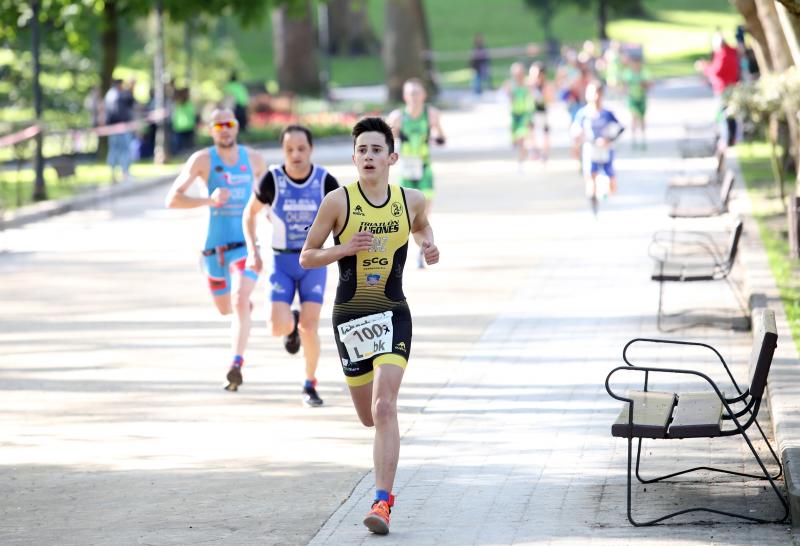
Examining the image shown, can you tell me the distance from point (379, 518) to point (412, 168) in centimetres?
1038

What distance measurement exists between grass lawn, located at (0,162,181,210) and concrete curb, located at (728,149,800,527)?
1210cm

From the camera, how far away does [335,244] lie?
807 cm

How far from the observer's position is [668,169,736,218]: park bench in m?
16.6

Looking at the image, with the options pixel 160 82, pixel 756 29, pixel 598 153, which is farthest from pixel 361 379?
pixel 160 82

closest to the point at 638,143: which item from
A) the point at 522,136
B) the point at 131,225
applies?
the point at 522,136

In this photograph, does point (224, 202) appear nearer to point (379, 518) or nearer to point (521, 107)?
point (379, 518)

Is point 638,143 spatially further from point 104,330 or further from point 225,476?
point 225,476

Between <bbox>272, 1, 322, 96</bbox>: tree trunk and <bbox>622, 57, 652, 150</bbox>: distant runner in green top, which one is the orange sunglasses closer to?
<bbox>622, 57, 652, 150</bbox>: distant runner in green top

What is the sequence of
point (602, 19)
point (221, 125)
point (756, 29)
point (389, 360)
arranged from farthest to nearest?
1. point (602, 19)
2. point (756, 29)
3. point (221, 125)
4. point (389, 360)

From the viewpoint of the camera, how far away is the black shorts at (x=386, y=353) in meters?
7.78

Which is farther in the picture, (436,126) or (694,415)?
(436,126)

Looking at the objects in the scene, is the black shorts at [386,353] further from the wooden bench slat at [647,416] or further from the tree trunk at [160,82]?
the tree trunk at [160,82]

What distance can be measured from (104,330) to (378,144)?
680 centimetres

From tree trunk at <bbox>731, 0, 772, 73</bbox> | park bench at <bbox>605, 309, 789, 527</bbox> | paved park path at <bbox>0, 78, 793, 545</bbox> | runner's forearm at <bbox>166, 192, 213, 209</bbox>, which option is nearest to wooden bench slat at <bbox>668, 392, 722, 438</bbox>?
park bench at <bbox>605, 309, 789, 527</bbox>
